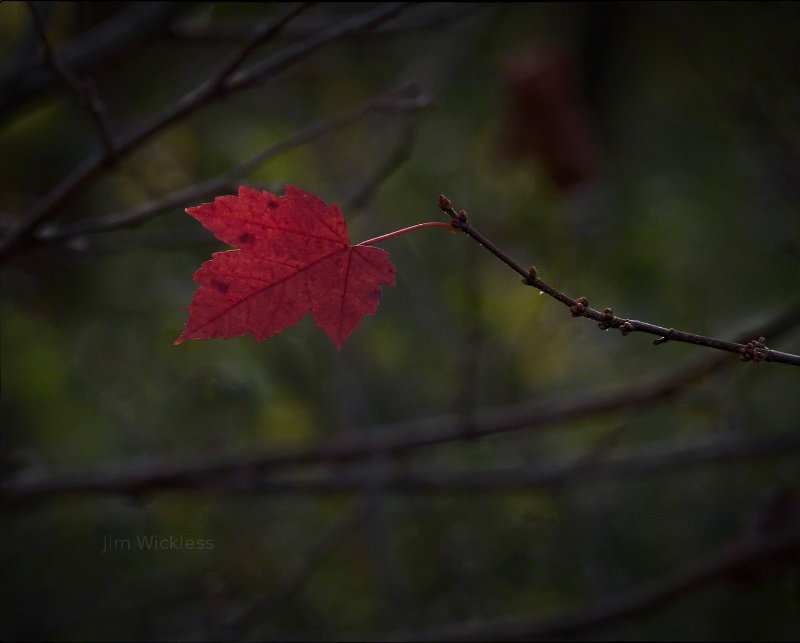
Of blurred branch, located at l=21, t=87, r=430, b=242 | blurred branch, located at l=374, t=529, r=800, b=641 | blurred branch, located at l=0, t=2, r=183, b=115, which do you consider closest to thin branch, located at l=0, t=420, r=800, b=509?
blurred branch, located at l=374, t=529, r=800, b=641

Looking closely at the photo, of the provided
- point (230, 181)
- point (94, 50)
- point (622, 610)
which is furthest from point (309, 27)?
point (622, 610)

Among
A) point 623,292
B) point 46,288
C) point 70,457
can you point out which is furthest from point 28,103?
point 623,292

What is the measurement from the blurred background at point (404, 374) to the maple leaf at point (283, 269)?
0.68 m

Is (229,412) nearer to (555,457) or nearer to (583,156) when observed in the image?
(555,457)

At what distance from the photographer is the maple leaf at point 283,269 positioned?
1012 millimetres

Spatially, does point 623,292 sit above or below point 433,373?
above

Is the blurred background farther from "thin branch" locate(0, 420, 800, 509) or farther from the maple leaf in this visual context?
the maple leaf

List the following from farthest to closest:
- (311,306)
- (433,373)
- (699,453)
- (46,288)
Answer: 1. (433,373)
2. (46,288)
3. (699,453)
4. (311,306)

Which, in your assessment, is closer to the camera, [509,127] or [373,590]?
[373,590]

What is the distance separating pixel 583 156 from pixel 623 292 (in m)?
0.63

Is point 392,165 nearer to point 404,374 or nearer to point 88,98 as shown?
point 88,98

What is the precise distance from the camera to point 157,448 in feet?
9.77

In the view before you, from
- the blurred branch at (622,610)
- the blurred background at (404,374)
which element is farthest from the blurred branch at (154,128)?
the blurred branch at (622,610)

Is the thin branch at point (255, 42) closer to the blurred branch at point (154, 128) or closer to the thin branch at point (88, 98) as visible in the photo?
the blurred branch at point (154, 128)
